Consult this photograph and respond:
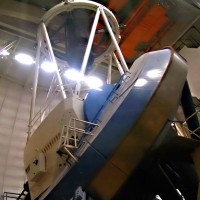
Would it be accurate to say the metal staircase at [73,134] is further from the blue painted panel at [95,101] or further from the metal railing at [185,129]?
the metal railing at [185,129]

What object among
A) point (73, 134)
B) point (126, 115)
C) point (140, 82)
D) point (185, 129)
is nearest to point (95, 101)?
point (73, 134)

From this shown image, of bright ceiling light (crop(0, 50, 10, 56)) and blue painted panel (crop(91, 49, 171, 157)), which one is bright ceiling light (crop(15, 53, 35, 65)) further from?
blue painted panel (crop(91, 49, 171, 157))

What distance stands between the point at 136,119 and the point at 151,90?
47 cm

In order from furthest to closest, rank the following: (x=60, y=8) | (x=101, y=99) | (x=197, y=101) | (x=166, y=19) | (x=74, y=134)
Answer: (x=197, y=101)
(x=166, y=19)
(x=60, y=8)
(x=101, y=99)
(x=74, y=134)

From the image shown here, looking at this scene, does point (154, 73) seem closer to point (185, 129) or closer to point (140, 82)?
point (140, 82)

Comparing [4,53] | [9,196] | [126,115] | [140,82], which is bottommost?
[126,115]

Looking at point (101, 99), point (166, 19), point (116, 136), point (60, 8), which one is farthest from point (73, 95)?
point (166, 19)

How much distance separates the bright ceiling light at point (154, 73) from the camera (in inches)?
176

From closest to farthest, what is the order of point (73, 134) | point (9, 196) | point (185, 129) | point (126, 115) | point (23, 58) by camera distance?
point (126, 115), point (73, 134), point (185, 129), point (9, 196), point (23, 58)

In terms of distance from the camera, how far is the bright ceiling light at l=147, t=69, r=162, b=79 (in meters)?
4.47

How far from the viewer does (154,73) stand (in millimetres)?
4551

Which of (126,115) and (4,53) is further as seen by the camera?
(4,53)

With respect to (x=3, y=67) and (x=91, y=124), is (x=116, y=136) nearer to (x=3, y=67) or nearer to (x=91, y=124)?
(x=91, y=124)

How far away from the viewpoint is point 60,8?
24.6 ft
